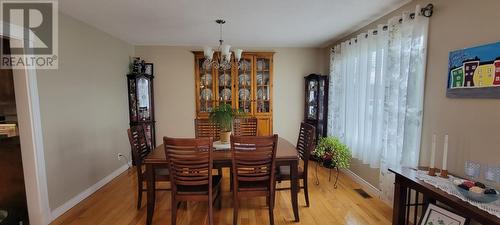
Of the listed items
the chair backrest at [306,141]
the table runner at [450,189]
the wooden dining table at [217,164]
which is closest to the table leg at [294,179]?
the wooden dining table at [217,164]

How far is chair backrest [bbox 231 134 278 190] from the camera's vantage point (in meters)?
2.03

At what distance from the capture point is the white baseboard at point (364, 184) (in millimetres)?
2946

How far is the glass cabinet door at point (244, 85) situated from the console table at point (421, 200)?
2918 mm

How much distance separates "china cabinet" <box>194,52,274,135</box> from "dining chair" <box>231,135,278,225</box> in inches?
92.9

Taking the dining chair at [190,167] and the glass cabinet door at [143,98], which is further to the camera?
the glass cabinet door at [143,98]

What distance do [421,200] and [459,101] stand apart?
1.02 meters

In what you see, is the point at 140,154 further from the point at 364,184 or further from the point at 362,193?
the point at 364,184

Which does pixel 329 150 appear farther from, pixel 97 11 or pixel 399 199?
pixel 97 11

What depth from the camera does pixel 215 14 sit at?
2707 millimetres

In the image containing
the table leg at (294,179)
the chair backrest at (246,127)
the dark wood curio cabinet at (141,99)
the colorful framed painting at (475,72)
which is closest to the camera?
the colorful framed painting at (475,72)

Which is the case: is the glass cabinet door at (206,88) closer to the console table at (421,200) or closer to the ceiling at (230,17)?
the ceiling at (230,17)

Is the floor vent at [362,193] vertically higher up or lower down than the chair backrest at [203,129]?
lower down

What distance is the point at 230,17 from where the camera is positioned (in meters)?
2.81

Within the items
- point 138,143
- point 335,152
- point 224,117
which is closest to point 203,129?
point 224,117
